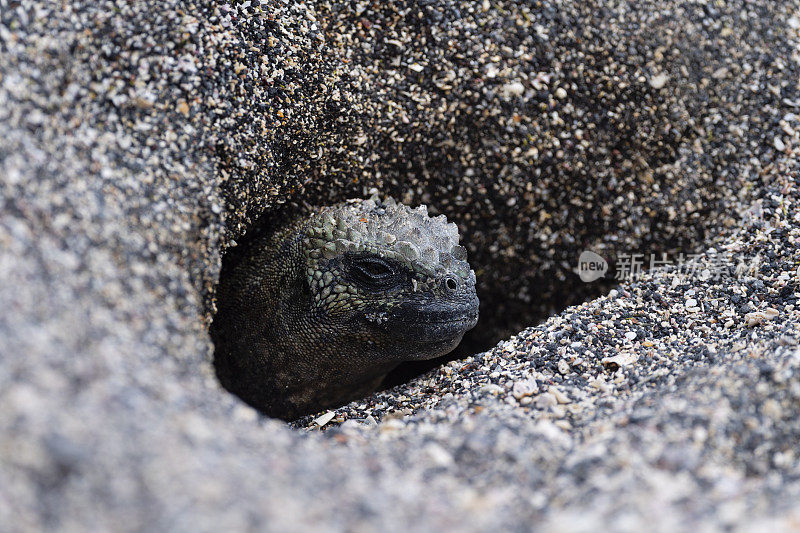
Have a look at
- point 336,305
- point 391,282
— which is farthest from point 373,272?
point 336,305

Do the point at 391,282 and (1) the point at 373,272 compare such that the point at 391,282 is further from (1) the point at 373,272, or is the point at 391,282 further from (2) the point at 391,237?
(2) the point at 391,237

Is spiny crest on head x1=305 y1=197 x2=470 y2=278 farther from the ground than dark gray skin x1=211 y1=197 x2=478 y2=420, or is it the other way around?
spiny crest on head x1=305 y1=197 x2=470 y2=278

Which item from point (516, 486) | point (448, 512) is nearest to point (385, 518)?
point (448, 512)

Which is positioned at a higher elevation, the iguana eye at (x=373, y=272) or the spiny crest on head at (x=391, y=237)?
the spiny crest on head at (x=391, y=237)

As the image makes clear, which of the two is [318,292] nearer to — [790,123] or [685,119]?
[685,119]

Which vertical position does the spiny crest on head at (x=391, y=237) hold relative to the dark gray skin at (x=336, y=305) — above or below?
above
